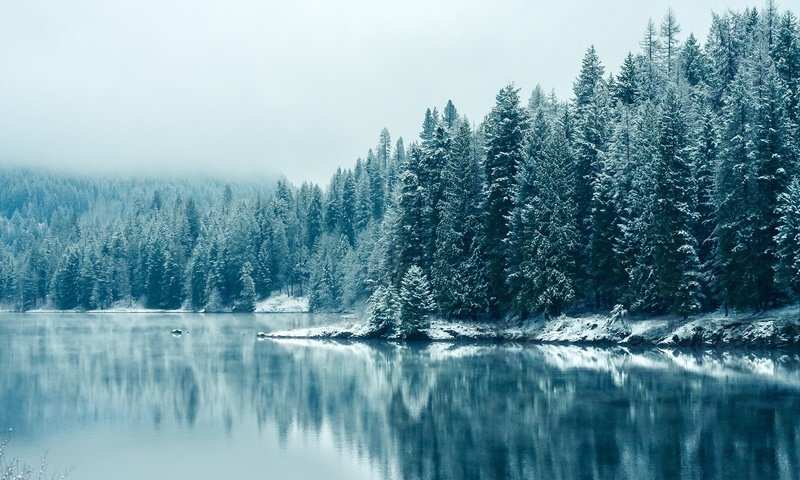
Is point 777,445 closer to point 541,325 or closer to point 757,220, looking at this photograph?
point 757,220

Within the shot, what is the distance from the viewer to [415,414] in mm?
34031

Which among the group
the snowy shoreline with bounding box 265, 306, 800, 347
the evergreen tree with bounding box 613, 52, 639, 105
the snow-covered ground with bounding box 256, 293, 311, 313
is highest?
the evergreen tree with bounding box 613, 52, 639, 105

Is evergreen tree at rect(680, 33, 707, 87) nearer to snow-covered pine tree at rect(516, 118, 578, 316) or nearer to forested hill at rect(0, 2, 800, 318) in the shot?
forested hill at rect(0, 2, 800, 318)

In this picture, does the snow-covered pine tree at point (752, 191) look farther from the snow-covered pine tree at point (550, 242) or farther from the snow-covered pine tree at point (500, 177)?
the snow-covered pine tree at point (500, 177)

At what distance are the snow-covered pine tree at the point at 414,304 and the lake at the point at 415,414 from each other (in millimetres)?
10944

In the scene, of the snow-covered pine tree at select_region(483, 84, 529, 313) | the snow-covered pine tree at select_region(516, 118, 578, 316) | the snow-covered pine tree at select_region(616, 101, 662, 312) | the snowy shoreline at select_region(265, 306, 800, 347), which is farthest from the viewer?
the snow-covered pine tree at select_region(483, 84, 529, 313)

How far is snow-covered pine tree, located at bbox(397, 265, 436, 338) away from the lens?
230 ft

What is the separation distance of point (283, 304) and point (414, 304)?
241 ft

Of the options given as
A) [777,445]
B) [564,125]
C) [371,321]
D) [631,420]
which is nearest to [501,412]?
[631,420]

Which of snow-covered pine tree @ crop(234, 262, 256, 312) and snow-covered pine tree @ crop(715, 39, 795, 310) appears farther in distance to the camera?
snow-covered pine tree @ crop(234, 262, 256, 312)

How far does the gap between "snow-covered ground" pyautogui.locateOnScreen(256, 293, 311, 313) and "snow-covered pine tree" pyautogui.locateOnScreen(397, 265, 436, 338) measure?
65.7 m

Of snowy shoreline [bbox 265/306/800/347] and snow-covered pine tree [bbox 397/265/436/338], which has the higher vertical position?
snow-covered pine tree [bbox 397/265/436/338]

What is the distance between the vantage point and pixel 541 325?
6681 cm

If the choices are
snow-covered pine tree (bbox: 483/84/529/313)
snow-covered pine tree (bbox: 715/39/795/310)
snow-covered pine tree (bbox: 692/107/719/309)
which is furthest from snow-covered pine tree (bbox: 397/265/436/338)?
snow-covered pine tree (bbox: 715/39/795/310)
